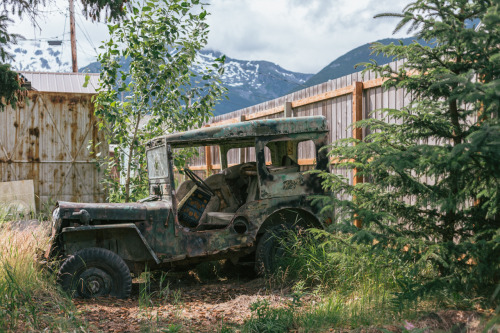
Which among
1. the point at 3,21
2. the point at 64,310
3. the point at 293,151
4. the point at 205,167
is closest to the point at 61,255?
the point at 64,310

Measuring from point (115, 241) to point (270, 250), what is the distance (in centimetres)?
174

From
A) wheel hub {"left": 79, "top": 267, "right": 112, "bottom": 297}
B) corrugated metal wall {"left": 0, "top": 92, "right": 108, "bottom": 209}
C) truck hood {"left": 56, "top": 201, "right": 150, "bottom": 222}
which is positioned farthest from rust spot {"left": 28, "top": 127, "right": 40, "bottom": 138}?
wheel hub {"left": 79, "top": 267, "right": 112, "bottom": 297}

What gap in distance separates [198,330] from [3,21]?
3.66m

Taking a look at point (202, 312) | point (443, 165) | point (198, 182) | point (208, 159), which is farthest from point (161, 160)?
point (208, 159)

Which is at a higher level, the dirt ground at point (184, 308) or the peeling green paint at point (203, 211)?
Answer: the peeling green paint at point (203, 211)

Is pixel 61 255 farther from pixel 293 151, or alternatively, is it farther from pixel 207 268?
pixel 293 151

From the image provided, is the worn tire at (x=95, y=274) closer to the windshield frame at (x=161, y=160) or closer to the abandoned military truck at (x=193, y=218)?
the abandoned military truck at (x=193, y=218)

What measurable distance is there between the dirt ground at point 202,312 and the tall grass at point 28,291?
0.70 ft

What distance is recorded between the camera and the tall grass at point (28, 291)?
392cm

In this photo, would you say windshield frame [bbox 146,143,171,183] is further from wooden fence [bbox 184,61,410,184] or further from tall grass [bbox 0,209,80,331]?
wooden fence [bbox 184,61,410,184]

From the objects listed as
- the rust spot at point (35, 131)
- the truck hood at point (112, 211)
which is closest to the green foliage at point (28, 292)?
the truck hood at point (112, 211)

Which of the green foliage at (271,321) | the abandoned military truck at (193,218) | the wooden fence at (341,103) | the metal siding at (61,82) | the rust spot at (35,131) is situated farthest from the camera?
the metal siding at (61,82)

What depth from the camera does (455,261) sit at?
12.8 ft

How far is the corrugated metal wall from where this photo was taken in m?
12.1
